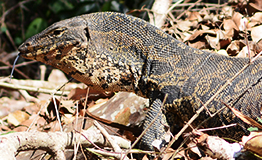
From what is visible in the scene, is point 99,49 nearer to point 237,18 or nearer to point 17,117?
point 17,117

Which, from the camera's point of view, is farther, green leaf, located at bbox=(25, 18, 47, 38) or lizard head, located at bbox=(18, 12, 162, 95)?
green leaf, located at bbox=(25, 18, 47, 38)

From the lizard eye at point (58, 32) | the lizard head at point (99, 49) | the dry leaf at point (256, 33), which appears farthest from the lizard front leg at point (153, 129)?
the dry leaf at point (256, 33)

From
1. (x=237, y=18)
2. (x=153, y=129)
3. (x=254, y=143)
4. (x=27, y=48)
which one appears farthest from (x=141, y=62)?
(x=237, y=18)

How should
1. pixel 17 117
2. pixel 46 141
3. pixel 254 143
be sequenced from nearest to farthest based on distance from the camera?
pixel 254 143 → pixel 46 141 → pixel 17 117

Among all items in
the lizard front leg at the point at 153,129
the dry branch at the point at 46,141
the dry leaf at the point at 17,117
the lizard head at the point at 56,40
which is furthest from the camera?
the dry leaf at the point at 17,117

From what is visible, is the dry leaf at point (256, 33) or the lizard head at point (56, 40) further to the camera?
the dry leaf at point (256, 33)

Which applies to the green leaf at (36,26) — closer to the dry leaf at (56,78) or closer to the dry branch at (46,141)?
the dry leaf at (56,78)

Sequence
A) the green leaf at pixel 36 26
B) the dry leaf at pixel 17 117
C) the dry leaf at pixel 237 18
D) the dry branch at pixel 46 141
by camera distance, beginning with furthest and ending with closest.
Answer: the green leaf at pixel 36 26, the dry leaf at pixel 17 117, the dry leaf at pixel 237 18, the dry branch at pixel 46 141

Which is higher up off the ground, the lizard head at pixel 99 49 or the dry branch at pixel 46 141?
the lizard head at pixel 99 49

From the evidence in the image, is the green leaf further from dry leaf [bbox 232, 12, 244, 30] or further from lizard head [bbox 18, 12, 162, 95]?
dry leaf [bbox 232, 12, 244, 30]

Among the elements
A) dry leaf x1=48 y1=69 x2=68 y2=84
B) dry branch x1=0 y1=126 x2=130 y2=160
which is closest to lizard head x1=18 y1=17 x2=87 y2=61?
dry branch x1=0 y1=126 x2=130 y2=160
